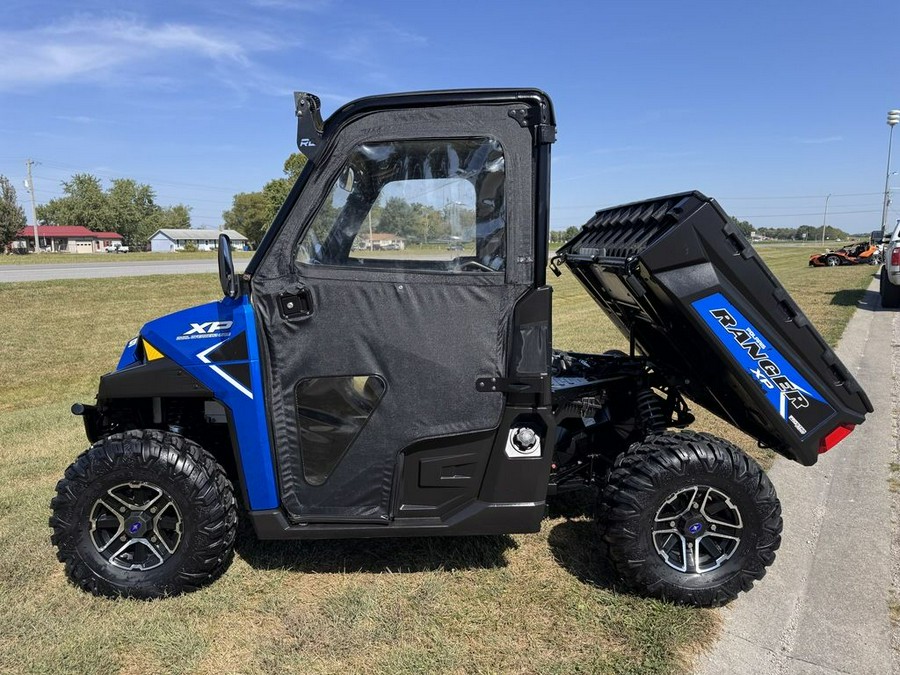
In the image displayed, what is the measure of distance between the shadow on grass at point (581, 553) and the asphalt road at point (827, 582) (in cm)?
61

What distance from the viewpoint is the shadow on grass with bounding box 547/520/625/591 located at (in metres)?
3.20

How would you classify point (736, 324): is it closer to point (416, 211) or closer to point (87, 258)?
point (416, 211)

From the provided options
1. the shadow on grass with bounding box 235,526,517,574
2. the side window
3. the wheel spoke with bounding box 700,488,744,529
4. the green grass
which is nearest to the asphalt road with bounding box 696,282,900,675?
the wheel spoke with bounding box 700,488,744,529

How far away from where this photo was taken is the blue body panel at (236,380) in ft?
9.30

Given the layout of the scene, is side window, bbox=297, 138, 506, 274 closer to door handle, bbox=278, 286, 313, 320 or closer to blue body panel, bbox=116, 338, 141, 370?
door handle, bbox=278, 286, 313, 320

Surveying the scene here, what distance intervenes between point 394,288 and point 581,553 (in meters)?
1.83

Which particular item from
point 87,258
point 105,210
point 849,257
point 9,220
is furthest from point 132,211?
point 849,257

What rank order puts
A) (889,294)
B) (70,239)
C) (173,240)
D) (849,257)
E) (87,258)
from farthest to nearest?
(173,240) → (70,239) → (87,258) → (849,257) → (889,294)

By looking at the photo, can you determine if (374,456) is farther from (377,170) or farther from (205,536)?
(377,170)

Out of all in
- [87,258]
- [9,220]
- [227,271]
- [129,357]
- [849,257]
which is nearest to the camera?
[227,271]

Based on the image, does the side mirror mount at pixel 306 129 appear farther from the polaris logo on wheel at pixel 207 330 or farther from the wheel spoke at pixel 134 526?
the wheel spoke at pixel 134 526

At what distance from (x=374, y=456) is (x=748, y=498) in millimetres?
1790

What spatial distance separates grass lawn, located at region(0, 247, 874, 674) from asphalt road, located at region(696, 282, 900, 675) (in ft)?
0.67

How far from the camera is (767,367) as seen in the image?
288 centimetres
